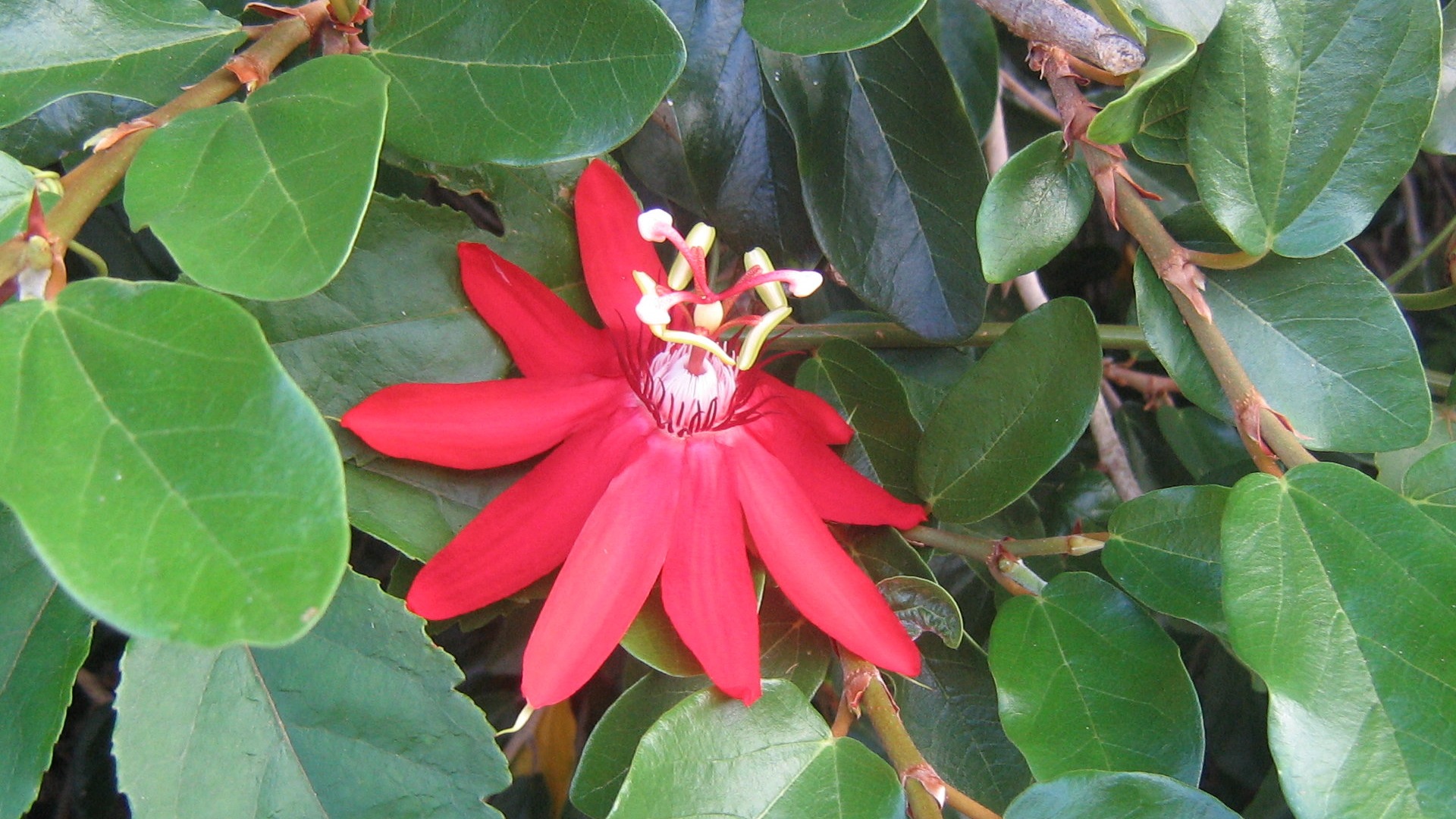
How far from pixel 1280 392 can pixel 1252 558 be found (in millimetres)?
129

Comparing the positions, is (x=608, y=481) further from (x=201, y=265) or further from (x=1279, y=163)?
(x=1279, y=163)

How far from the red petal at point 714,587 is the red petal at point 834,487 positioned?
52mm

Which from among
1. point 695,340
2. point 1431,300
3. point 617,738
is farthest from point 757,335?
point 1431,300

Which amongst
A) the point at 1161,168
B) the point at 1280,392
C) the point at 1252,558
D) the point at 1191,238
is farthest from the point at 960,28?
the point at 1252,558

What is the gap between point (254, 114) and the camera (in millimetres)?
503

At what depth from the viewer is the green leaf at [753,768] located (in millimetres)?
545

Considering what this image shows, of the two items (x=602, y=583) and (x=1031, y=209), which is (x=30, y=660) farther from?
(x=1031, y=209)

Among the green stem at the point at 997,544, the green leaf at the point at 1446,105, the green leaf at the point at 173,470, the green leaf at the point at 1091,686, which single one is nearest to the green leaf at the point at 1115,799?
the green leaf at the point at 1091,686

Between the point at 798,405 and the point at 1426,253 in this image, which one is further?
the point at 1426,253

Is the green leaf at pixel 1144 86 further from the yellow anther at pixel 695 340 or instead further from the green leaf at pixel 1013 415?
the yellow anther at pixel 695 340

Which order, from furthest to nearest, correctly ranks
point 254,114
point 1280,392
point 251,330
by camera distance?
point 1280,392 < point 254,114 < point 251,330

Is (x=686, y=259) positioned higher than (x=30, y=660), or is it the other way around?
(x=686, y=259)

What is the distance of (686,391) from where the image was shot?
0.68 m

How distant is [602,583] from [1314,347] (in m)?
0.43
